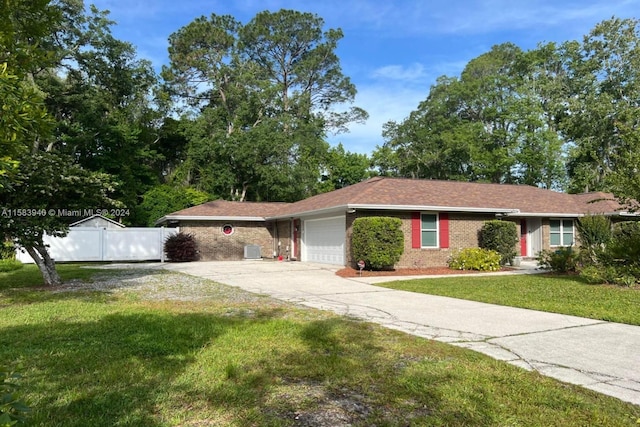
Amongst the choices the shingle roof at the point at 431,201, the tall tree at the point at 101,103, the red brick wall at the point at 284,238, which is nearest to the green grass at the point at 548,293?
the shingle roof at the point at 431,201

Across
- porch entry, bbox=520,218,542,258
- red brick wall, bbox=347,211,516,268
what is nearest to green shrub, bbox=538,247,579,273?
red brick wall, bbox=347,211,516,268

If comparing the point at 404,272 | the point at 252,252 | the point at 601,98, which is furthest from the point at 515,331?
the point at 601,98

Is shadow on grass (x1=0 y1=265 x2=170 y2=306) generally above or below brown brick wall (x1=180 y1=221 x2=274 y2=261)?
below

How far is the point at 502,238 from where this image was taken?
17.8m

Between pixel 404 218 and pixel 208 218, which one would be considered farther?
pixel 208 218

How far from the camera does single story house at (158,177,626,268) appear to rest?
17703mm

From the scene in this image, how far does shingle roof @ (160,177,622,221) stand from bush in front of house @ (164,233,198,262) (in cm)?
127

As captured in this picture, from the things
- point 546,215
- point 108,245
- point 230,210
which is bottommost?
point 108,245

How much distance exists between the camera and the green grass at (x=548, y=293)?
793 cm

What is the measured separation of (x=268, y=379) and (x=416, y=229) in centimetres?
1428

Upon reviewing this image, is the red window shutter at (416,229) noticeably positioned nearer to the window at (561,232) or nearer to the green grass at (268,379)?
the window at (561,232)

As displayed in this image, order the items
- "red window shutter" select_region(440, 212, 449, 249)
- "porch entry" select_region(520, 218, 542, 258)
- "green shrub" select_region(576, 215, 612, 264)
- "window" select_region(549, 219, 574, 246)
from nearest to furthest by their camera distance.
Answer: "green shrub" select_region(576, 215, 612, 264), "red window shutter" select_region(440, 212, 449, 249), "porch entry" select_region(520, 218, 542, 258), "window" select_region(549, 219, 574, 246)

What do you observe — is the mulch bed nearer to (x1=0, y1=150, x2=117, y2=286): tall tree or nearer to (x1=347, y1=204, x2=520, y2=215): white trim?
(x1=347, y1=204, x2=520, y2=215): white trim

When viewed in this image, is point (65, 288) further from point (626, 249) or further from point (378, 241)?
point (626, 249)
